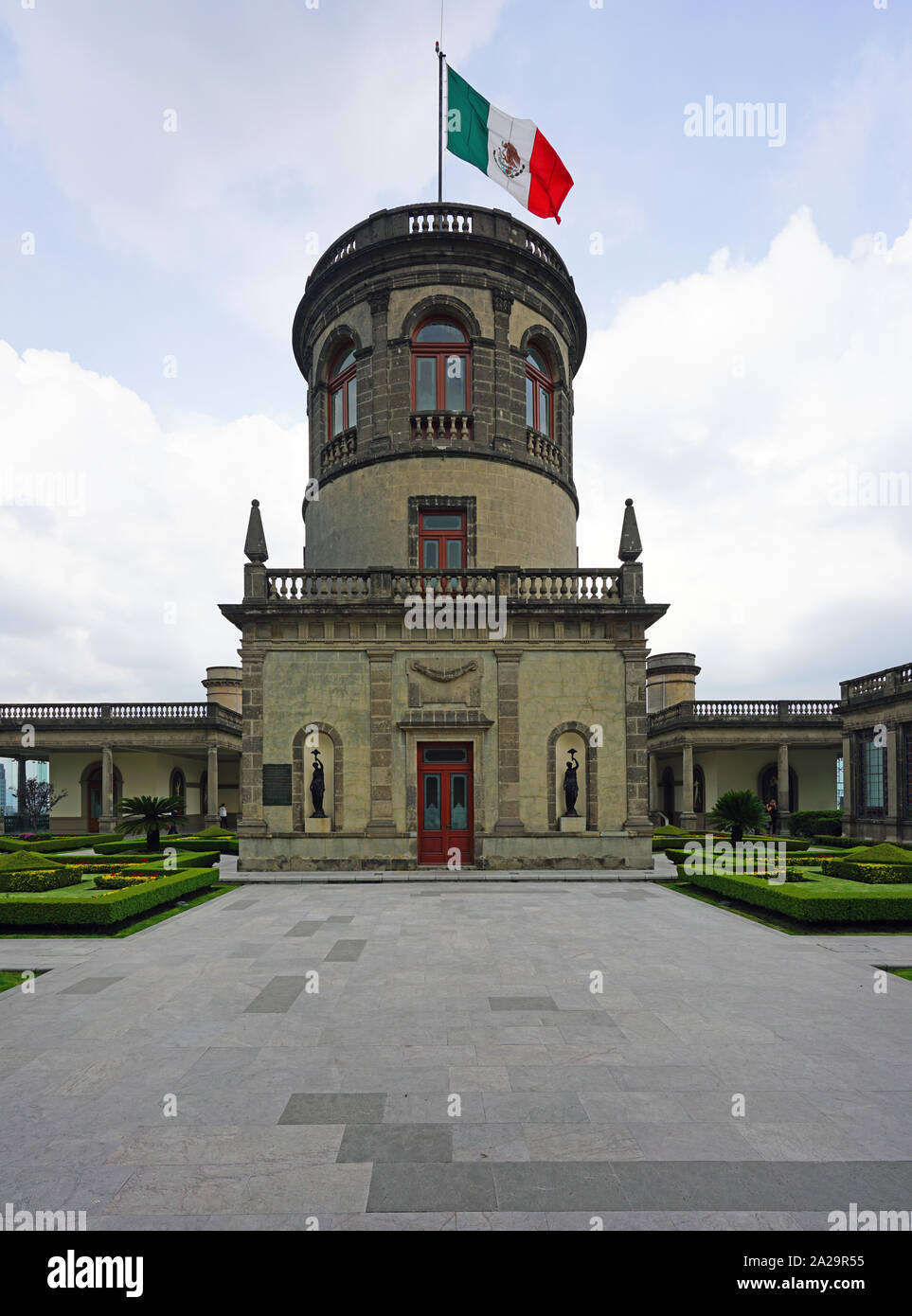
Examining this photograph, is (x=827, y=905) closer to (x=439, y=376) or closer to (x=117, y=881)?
(x=117, y=881)

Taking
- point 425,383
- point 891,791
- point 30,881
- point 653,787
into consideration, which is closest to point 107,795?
point 30,881

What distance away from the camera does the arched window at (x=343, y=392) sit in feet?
84.6

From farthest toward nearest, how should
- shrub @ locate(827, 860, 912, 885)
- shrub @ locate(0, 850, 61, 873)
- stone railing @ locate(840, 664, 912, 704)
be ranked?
1. stone railing @ locate(840, 664, 912, 704)
2. shrub @ locate(0, 850, 61, 873)
3. shrub @ locate(827, 860, 912, 885)

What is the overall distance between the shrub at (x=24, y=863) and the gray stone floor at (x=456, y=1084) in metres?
6.71

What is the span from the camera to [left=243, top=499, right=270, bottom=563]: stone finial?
866 inches

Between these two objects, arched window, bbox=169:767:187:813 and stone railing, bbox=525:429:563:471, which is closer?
stone railing, bbox=525:429:563:471

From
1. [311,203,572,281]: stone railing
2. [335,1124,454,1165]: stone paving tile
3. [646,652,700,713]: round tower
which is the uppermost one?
[311,203,572,281]: stone railing

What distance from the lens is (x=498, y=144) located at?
22547 mm

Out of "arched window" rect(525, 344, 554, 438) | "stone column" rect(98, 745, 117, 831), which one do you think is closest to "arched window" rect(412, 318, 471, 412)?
"arched window" rect(525, 344, 554, 438)

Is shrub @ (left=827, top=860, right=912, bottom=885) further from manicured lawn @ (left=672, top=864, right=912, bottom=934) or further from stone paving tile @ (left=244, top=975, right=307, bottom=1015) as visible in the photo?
stone paving tile @ (left=244, top=975, right=307, bottom=1015)

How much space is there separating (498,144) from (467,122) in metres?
1.19

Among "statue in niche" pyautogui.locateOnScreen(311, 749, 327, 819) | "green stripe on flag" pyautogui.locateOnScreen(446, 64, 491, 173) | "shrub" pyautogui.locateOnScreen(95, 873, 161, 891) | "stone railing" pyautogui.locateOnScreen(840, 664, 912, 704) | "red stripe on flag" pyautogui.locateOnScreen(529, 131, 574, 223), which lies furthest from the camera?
"stone railing" pyautogui.locateOnScreen(840, 664, 912, 704)

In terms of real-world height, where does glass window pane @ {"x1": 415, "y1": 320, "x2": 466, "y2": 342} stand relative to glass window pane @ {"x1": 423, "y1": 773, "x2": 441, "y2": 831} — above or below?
above
